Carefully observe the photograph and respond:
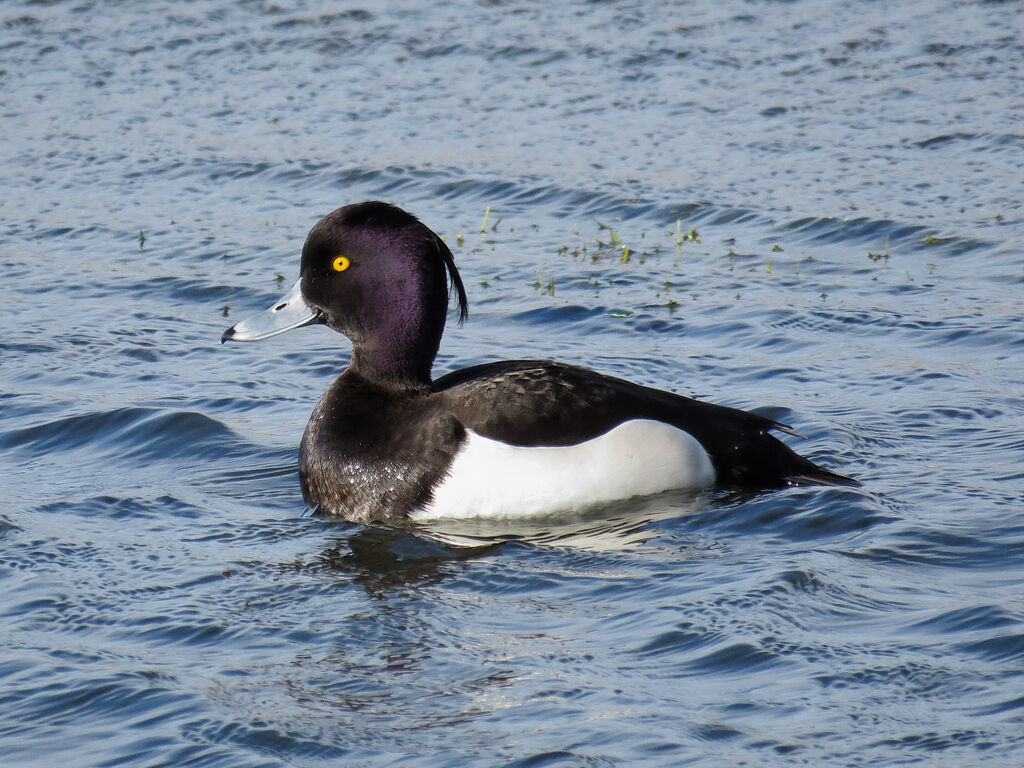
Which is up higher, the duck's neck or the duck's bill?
the duck's bill

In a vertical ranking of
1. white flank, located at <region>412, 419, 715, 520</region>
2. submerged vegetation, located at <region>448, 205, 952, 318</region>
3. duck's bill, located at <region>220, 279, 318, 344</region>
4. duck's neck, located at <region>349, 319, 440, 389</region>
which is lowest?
white flank, located at <region>412, 419, 715, 520</region>

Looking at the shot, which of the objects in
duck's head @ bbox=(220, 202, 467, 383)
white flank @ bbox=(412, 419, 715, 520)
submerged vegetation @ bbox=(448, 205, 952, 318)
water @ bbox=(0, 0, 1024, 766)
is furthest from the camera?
submerged vegetation @ bbox=(448, 205, 952, 318)

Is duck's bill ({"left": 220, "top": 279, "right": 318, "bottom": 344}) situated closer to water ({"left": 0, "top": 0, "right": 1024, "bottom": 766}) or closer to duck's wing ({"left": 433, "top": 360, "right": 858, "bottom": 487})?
water ({"left": 0, "top": 0, "right": 1024, "bottom": 766})

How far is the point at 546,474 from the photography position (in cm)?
615

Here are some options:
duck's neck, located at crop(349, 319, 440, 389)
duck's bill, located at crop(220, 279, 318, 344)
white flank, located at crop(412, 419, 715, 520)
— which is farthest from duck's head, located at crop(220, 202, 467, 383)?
white flank, located at crop(412, 419, 715, 520)

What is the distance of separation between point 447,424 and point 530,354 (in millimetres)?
2058

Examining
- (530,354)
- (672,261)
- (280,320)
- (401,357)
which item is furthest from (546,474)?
(672,261)

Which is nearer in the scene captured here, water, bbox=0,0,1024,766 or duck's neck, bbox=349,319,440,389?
water, bbox=0,0,1024,766

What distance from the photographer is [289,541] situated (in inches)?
241

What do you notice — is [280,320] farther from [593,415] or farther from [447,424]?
[593,415]

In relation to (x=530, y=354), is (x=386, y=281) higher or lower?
higher

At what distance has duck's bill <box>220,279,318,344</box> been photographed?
22.3 feet

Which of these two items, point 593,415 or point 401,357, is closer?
point 593,415

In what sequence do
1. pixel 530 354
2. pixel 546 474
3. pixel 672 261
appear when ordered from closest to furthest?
pixel 546 474 → pixel 530 354 → pixel 672 261
